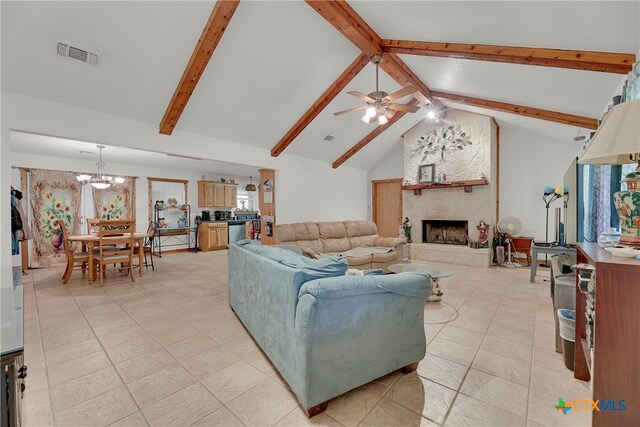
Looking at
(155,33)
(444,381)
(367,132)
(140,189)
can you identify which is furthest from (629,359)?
(140,189)

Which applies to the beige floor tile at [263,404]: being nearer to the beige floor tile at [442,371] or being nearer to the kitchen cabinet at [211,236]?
the beige floor tile at [442,371]

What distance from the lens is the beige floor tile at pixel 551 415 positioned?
1502 mm

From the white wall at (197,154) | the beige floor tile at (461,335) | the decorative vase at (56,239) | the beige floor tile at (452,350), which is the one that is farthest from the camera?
the decorative vase at (56,239)

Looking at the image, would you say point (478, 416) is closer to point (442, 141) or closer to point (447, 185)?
point (447, 185)

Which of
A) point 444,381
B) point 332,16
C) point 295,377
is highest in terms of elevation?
point 332,16

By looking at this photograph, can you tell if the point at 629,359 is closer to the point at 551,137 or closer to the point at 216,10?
the point at 216,10

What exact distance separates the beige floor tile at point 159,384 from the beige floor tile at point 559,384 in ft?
7.94

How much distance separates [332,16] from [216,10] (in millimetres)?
1191

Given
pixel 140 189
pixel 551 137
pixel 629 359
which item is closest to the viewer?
pixel 629 359

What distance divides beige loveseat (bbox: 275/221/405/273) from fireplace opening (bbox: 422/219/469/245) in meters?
1.59

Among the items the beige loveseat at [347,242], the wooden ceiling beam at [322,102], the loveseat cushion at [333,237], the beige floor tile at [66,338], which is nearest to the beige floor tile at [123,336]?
the beige floor tile at [66,338]

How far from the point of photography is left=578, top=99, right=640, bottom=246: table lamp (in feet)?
3.94

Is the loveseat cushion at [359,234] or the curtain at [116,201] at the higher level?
the curtain at [116,201]

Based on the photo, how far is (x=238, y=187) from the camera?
376 inches
